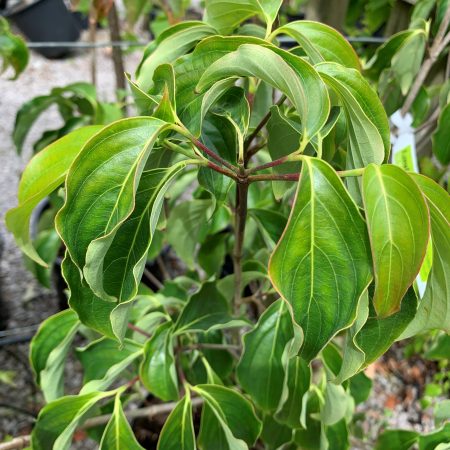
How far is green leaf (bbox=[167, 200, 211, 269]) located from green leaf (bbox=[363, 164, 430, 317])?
1.53 feet

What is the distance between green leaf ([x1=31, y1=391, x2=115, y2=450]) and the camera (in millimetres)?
667

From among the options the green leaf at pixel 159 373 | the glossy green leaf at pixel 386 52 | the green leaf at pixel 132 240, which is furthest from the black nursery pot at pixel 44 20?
the green leaf at pixel 132 240

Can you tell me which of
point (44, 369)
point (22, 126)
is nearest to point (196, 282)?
point (44, 369)

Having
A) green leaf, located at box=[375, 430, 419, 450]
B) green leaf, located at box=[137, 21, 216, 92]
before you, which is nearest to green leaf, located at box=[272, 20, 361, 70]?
green leaf, located at box=[137, 21, 216, 92]

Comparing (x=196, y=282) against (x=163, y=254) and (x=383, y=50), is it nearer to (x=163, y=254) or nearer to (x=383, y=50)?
(x=383, y=50)

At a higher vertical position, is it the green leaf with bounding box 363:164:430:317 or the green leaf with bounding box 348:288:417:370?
the green leaf with bounding box 363:164:430:317

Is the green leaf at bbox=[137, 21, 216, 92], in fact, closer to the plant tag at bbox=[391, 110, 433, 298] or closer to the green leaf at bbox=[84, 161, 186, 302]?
the green leaf at bbox=[84, 161, 186, 302]

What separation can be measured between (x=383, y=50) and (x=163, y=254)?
1027mm

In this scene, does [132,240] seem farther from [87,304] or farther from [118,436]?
[118,436]

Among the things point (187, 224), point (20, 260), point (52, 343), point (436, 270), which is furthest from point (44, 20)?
point (436, 270)

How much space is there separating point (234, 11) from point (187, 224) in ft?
1.27

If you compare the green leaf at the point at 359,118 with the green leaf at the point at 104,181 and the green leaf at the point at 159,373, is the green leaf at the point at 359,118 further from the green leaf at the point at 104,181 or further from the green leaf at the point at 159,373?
the green leaf at the point at 159,373

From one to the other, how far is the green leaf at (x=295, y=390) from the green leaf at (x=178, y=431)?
0.42 feet

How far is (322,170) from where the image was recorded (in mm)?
433
